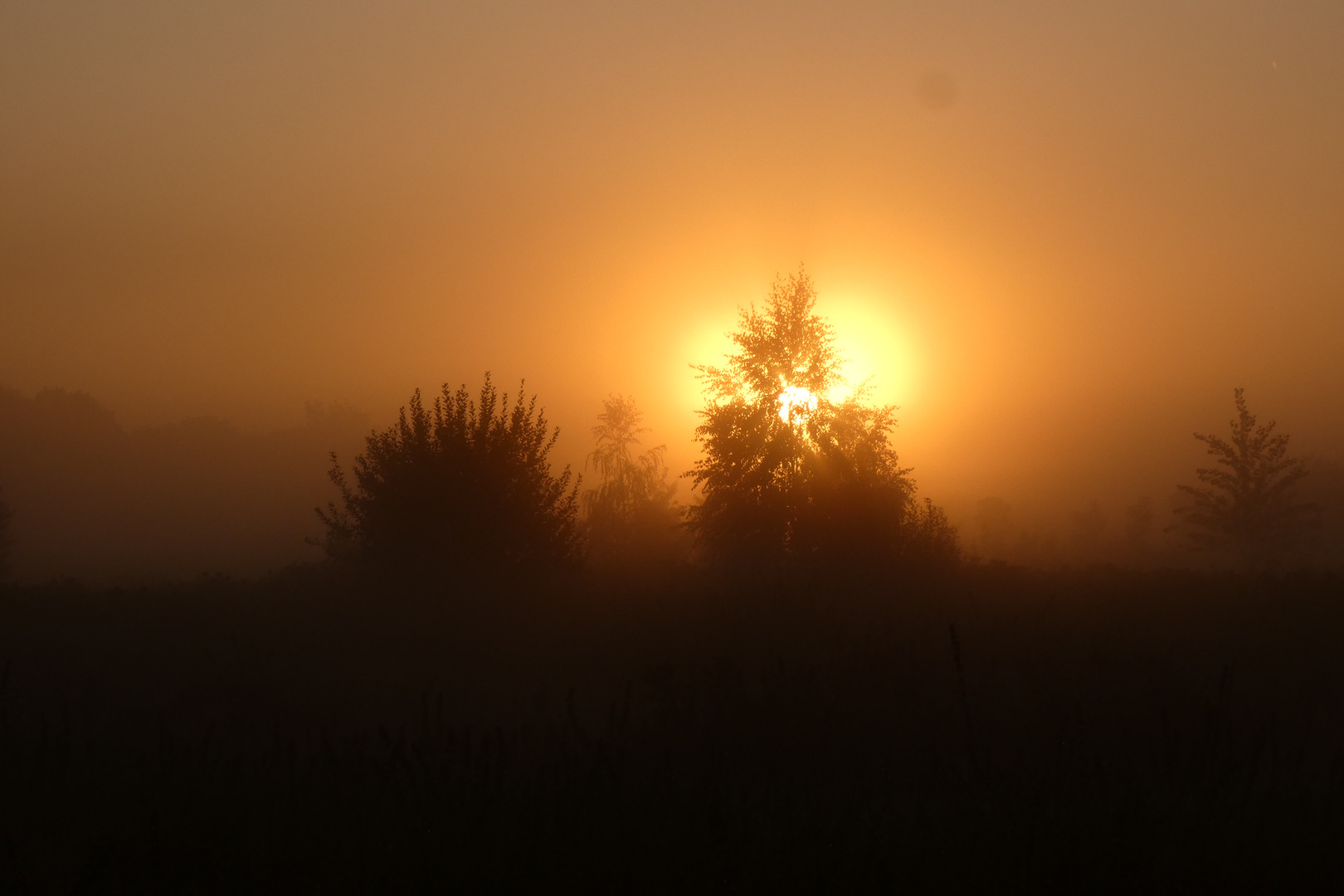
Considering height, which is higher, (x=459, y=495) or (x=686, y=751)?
(x=459, y=495)

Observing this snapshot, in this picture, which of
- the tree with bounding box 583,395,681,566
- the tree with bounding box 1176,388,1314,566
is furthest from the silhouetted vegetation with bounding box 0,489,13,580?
the tree with bounding box 1176,388,1314,566

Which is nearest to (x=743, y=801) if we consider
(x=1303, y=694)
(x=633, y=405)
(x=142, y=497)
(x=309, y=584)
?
(x=1303, y=694)

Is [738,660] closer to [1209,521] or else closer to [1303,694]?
[1303,694]

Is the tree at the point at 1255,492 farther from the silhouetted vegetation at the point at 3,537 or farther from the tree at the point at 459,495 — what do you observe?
the silhouetted vegetation at the point at 3,537

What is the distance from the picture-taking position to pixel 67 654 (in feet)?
42.3

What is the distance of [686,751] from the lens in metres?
6.72

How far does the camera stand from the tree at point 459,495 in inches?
797

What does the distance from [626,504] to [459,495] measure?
49.0ft

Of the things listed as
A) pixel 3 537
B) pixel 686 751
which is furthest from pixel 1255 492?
pixel 3 537

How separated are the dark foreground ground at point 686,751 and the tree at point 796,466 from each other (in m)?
11.0

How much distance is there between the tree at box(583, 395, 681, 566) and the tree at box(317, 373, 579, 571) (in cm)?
586

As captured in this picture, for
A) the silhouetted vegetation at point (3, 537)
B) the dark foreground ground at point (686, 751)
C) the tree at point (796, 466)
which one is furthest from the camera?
the silhouetted vegetation at point (3, 537)

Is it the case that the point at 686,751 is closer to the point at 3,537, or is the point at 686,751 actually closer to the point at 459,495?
the point at 459,495

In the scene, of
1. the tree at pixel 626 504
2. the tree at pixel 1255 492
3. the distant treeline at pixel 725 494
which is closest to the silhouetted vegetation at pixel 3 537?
the distant treeline at pixel 725 494
